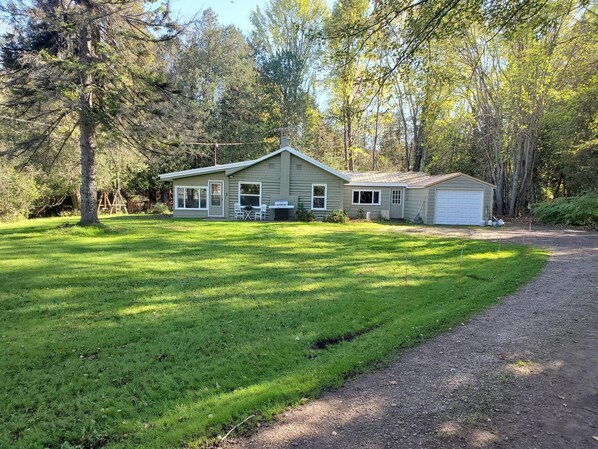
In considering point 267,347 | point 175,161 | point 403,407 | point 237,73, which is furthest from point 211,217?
point 403,407

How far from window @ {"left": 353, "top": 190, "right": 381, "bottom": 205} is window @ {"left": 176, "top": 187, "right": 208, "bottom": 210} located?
927 cm

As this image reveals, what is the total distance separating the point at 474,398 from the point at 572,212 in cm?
1869

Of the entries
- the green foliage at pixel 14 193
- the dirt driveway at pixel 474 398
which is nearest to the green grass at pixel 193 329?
the dirt driveway at pixel 474 398

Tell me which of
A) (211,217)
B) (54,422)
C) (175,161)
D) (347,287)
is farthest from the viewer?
(175,161)

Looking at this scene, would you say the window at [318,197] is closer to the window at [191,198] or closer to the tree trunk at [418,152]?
the window at [191,198]

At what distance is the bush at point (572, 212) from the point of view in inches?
653

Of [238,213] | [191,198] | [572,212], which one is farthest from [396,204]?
[191,198]

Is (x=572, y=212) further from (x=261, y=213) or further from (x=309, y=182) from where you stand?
(x=261, y=213)

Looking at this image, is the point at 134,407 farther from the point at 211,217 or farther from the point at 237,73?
the point at 237,73

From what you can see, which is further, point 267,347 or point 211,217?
point 211,217

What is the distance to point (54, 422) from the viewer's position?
8.84 feet

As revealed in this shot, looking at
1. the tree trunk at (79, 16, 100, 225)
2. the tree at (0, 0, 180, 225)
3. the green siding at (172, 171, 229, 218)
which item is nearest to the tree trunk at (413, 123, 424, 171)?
the green siding at (172, 171, 229, 218)

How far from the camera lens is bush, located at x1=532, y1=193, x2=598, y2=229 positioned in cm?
1659

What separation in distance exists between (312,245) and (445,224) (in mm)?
11082
